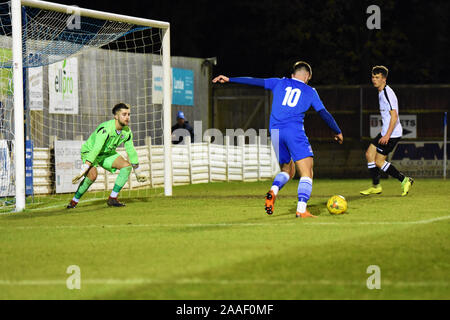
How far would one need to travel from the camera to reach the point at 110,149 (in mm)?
13688

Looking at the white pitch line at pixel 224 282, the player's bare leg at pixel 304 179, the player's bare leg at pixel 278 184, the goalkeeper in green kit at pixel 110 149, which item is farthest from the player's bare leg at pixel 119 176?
the white pitch line at pixel 224 282

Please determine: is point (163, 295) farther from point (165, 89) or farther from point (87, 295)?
point (165, 89)

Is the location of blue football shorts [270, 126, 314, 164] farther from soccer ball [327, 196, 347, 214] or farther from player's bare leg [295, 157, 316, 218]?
soccer ball [327, 196, 347, 214]

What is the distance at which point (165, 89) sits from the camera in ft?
54.5

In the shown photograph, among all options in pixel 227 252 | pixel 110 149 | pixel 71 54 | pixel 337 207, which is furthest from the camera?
pixel 71 54

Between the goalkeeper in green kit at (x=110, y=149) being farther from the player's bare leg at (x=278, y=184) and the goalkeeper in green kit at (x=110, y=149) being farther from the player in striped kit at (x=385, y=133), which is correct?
the player in striped kit at (x=385, y=133)

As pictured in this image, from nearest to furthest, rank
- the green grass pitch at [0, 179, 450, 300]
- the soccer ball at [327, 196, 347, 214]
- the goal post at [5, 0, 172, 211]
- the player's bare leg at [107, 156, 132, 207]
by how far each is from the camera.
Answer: the green grass pitch at [0, 179, 450, 300] → the soccer ball at [327, 196, 347, 214] → the goal post at [5, 0, 172, 211] → the player's bare leg at [107, 156, 132, 207]

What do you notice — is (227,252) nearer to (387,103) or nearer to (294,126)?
(294,126)

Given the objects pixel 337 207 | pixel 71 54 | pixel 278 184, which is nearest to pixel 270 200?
pixel 278 184

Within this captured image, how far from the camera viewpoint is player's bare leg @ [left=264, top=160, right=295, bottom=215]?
35.9 ft

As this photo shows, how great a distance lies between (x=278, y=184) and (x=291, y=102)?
114cm

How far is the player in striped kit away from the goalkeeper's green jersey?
4.57 m

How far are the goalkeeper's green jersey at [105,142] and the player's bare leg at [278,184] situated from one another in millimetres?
3270

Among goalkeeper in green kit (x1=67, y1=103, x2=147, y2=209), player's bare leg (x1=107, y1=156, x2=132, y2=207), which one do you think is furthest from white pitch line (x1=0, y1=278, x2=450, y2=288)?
player's bare leg (x1=107, y1=156, x2=132, y2=207)
